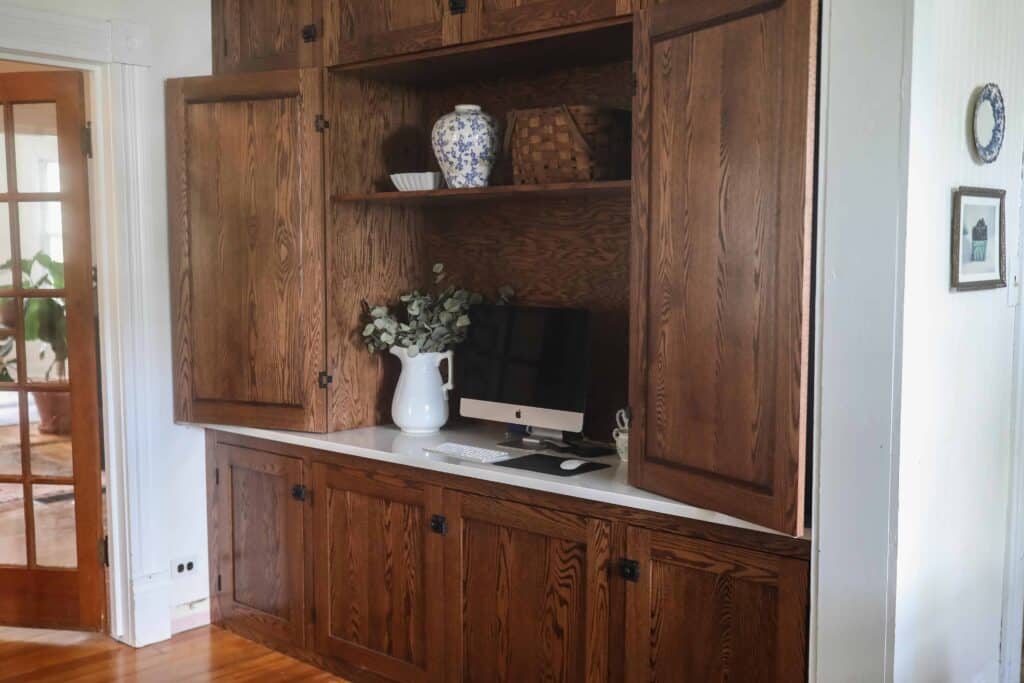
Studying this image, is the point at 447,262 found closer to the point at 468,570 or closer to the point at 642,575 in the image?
the point at 468,570

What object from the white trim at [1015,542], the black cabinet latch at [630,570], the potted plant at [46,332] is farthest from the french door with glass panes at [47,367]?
the white trim at [1015,542]

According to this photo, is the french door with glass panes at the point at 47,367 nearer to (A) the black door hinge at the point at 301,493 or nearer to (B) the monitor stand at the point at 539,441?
(A) the black door hinge at the point at 301,493

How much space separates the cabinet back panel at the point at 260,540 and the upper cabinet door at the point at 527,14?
1.60 metres

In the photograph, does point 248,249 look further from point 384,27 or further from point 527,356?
point 527,356

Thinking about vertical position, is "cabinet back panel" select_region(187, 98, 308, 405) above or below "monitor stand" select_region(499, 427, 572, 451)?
above

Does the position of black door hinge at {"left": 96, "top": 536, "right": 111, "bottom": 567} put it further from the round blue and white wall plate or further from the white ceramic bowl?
the round blue and white wall plate

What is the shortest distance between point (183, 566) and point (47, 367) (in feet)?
2.84

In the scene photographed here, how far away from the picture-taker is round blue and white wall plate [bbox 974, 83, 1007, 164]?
230 cm

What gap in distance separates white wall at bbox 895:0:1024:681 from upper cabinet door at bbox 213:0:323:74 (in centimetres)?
196

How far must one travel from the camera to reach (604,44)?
2.76 m

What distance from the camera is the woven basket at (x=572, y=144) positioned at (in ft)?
8.91

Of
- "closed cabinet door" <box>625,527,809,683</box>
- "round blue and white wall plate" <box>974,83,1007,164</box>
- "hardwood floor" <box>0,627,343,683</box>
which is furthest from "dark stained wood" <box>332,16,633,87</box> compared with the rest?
"hardwood floor" <box>0,627,343,683</box>

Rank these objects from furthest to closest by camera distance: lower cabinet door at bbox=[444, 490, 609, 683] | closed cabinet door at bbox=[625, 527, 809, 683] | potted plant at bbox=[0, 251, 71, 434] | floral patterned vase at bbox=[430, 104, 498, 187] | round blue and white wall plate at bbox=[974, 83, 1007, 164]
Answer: potted plant at bbox=[0, 251, 71, 434], floral patterned vase at bbox=[430, 104, 498, 187], lower cabinet door at bbox=[444, 490, 609, 683], round blue and white wall plate at bbox=[974, 83, 1007, 164], closed cabinet door at bbox=[625, 527, 809, 683]

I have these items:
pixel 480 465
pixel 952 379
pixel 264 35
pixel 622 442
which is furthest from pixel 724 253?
pixel 264 35
